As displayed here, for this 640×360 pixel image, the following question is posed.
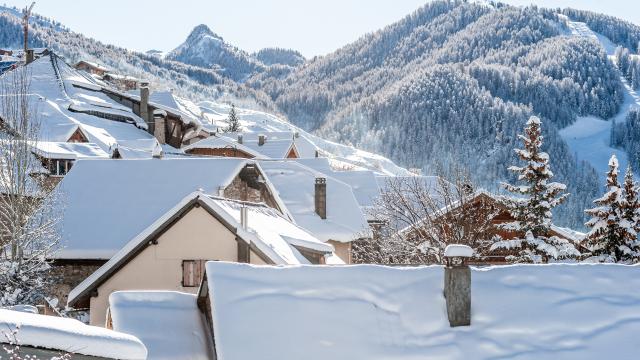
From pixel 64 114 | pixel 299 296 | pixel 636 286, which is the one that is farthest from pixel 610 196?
pixel 64 114

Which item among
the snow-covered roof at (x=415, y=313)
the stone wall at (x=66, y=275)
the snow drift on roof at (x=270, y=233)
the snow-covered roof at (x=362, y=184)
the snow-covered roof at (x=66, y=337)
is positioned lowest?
the snow-covered roof at (x=362, y=184)

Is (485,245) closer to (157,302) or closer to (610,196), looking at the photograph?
(610,196)

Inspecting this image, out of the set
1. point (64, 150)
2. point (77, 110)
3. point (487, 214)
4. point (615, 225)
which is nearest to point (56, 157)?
point (64, 150)

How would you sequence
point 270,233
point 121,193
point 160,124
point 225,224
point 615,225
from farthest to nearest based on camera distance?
1. point 160,124
2. point 121,193
3. point 615,225
4. point 270,233
5. point 225,224

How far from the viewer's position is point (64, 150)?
44.1 metres

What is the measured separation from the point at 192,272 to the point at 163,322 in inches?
368

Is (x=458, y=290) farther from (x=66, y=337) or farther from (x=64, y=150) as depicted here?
(x=64, y=150)

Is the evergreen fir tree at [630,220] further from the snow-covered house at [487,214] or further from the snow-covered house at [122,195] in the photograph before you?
the snow-covered house at [122,195]

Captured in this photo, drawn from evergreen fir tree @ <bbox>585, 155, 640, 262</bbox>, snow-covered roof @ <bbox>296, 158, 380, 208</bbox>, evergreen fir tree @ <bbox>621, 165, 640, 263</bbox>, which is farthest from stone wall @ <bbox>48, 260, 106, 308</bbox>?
snow-covered roof @ <bbox>296, 158, 380, 208</bbox>

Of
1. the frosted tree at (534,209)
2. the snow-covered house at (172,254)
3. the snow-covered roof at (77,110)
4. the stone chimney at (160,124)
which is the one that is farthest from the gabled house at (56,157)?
the stone chimney at (160,124)

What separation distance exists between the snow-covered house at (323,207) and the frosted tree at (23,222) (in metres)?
11.5

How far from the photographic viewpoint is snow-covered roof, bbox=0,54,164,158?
5744 cm

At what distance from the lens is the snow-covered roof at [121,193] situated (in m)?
27.4

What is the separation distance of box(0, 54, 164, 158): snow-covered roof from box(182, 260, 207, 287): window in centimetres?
2534
